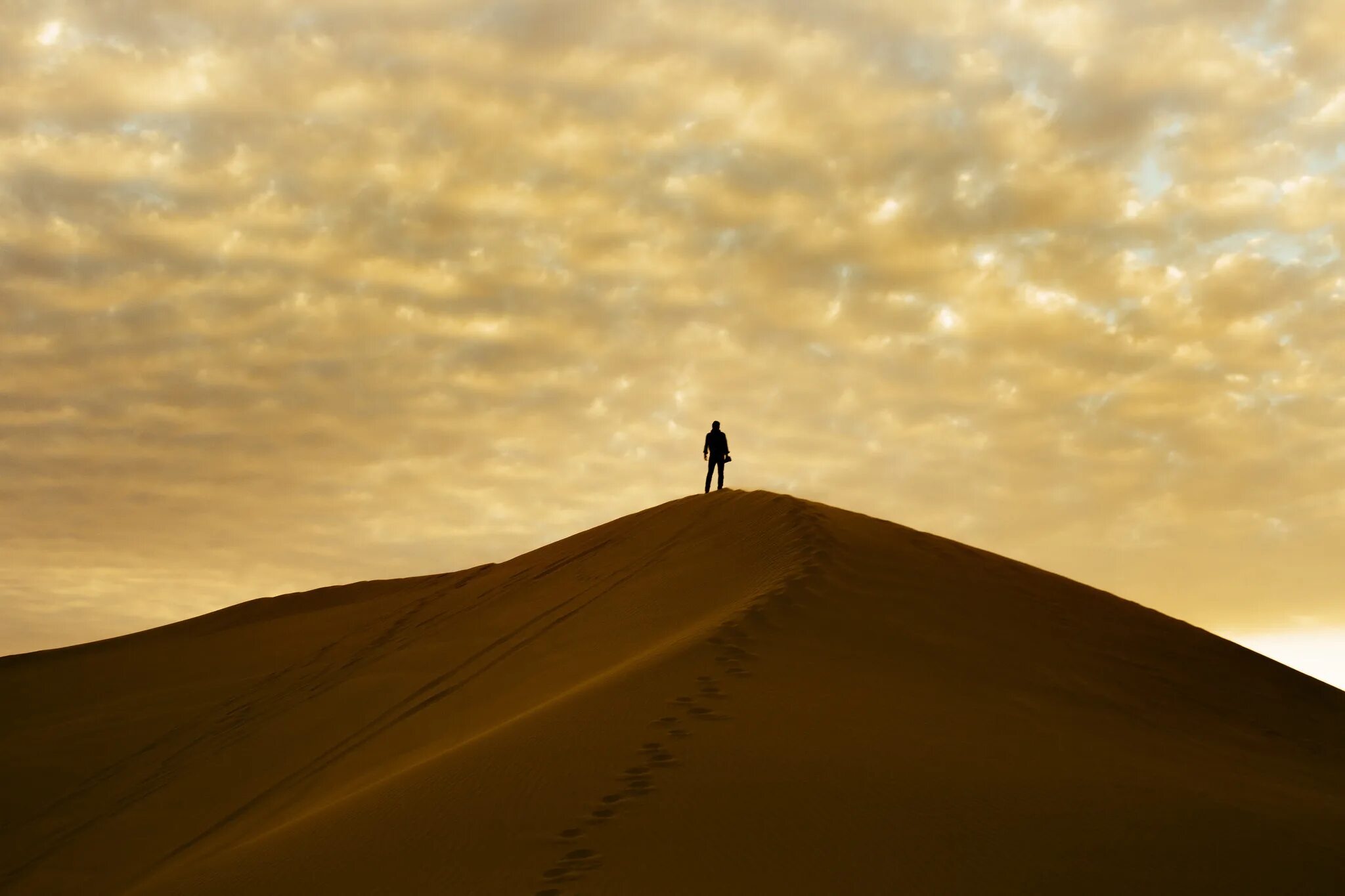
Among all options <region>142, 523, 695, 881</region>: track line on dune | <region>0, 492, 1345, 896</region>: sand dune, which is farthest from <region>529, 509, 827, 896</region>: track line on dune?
<region>142, 523, 695, 881</region>: track line on dune

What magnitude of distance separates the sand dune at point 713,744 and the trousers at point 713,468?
47.3 inches

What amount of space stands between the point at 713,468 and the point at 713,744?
12064 millimetres

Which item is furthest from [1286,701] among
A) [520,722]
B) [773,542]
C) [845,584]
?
[520,722]

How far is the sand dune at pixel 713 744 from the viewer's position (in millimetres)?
5250

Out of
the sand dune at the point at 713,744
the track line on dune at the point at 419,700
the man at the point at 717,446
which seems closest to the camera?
the sand dune at the point at 713,744

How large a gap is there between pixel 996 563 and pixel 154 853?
417 inches

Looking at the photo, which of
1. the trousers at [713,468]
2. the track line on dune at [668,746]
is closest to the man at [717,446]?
the trousers at [713,468]

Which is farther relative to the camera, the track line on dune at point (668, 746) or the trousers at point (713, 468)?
the trousers at point (713, 468)

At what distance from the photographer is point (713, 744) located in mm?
6406

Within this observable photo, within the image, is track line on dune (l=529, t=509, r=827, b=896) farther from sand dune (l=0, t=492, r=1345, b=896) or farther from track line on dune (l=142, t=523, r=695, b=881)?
track line on dune (l=142, t=523, r=695, b=881)

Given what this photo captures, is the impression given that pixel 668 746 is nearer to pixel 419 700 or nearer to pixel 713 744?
pixel 713 744

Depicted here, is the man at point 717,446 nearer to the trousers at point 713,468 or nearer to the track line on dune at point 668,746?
the trousers at point 713,468

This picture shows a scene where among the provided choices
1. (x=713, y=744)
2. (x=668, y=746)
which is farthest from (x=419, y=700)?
(x=713, y=744)

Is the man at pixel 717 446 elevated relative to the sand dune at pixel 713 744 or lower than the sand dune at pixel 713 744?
elevated
